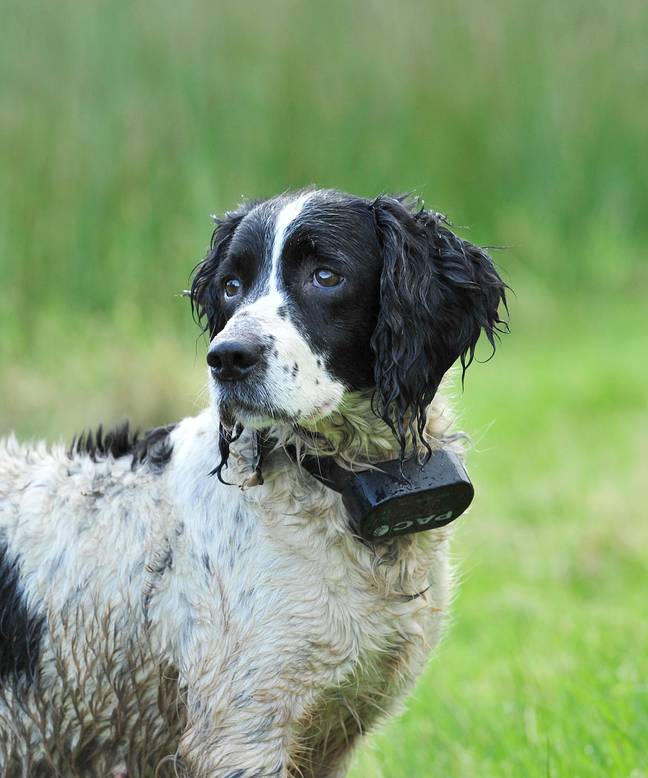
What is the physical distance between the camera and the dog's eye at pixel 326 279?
127 inches

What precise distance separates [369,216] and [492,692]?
2237 mm

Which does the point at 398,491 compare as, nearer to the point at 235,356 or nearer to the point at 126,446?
the point at 235,356

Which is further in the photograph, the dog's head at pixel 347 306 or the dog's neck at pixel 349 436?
the dog's neck at pixel 349 436

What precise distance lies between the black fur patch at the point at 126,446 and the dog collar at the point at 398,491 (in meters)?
0.38

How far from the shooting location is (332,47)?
1089 cm

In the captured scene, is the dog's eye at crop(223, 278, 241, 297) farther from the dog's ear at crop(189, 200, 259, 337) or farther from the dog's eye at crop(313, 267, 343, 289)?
the dog's eye at crop(313, 267, 343, 289)

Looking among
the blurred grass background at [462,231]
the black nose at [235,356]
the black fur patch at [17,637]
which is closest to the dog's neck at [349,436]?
the black nose at [235,356]

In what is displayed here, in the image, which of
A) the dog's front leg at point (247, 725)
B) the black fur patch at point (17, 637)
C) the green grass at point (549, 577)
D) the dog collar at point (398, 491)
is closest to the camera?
the dog's front leg at point (247, 725)

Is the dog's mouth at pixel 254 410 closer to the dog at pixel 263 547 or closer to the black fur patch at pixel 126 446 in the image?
the dog at pixel 263 547

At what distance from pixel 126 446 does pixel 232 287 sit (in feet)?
1.88

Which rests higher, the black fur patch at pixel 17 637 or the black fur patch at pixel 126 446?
the black fur patch at pixel 126 446

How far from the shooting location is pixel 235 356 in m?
2.99

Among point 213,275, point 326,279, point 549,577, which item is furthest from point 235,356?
point 549,577

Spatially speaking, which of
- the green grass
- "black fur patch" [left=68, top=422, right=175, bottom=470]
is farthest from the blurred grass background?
"black fur patch" [left=68, top=422, right=175, bottom=470]
